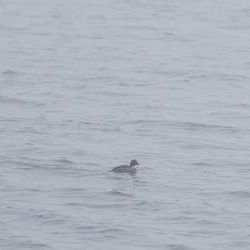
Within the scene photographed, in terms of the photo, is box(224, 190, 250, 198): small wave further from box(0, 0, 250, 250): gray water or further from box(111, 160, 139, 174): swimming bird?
box(111, 160, 139, 174): swimming bird

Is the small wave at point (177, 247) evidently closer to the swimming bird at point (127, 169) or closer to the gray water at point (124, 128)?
the gray water at point (124, 128)

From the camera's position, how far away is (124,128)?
31391mm

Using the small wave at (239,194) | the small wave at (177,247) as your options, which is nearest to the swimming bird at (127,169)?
the small wave at (239,194)

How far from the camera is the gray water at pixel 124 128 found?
2230 cm

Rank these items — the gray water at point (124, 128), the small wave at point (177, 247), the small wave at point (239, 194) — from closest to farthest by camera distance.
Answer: the small wave at point (177, 247)
the gray water at point (124, 128)
the small wave at point (239, 194)

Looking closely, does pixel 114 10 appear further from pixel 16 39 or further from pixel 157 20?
pixel 16 39

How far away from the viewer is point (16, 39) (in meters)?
47.3

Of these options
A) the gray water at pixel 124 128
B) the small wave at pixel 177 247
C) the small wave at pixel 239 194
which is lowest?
the small wave at pixel 177 247

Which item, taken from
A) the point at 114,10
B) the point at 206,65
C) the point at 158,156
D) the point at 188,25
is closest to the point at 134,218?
the point at 158,156

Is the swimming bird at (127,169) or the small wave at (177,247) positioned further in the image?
the swimming bird at (127,169)

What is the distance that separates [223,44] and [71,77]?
1029 cm

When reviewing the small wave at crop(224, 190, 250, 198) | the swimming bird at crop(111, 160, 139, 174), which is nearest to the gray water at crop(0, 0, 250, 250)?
the small wave at crop(224, 190, 250, 198)

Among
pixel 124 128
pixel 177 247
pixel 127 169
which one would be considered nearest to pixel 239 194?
pixel 127 169

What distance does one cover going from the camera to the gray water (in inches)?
878
